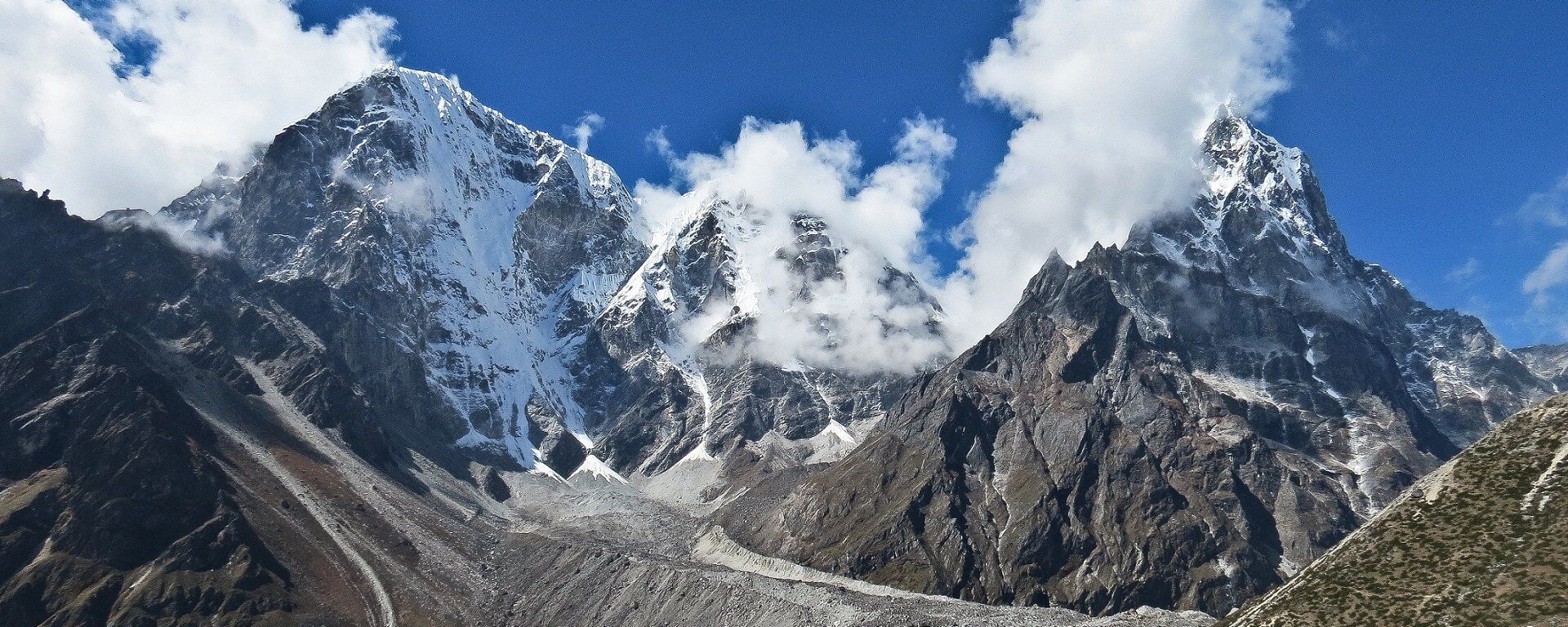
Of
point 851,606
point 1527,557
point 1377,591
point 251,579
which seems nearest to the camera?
point 1527,557

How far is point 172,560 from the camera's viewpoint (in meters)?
→ 197

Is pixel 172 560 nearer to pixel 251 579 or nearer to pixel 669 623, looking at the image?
pixel 251 579

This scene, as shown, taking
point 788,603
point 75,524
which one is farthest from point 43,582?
point 788,603

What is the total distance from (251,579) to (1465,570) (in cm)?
21261

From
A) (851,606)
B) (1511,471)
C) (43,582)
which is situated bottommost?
(43,582)

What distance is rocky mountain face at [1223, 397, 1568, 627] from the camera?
52469mm

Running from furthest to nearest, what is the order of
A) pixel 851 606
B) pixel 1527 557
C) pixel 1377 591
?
pixel 851 606
pixel 1377 591
pixel 1527 557

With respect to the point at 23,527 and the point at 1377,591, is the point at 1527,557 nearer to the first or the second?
the point at 1377,591

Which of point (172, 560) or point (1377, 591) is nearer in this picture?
point (1377, 591)

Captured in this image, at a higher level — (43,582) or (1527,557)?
(1527,557)

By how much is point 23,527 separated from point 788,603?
16384 cm

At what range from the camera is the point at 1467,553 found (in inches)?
2227

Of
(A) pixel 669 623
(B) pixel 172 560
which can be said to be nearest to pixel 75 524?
(B) pixel 172 560

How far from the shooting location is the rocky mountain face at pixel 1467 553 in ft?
172
